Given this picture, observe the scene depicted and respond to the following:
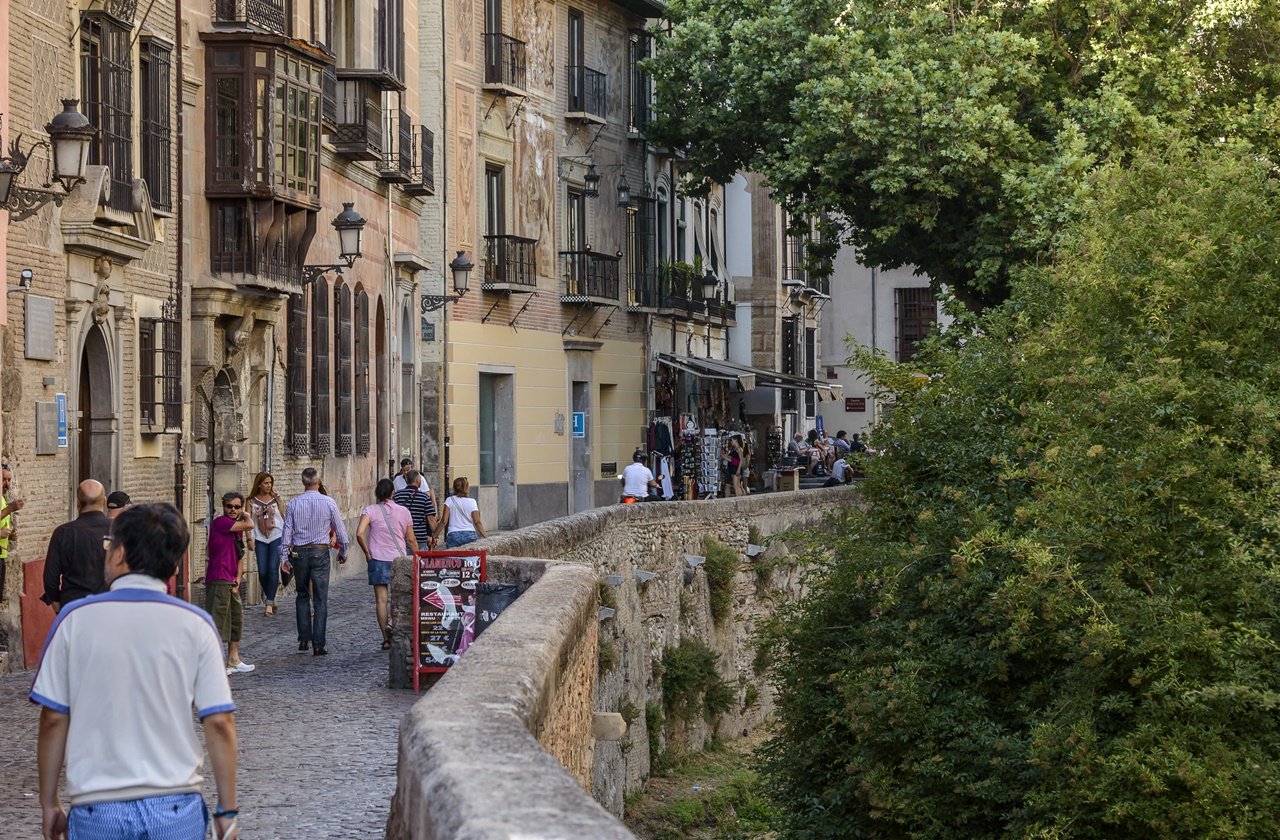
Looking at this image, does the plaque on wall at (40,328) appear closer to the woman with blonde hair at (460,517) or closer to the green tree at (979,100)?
the woman with blonde hair at (460,517)

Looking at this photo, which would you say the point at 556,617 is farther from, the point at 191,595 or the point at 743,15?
the point at 743,15

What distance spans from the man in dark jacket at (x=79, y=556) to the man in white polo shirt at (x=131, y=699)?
7.09m

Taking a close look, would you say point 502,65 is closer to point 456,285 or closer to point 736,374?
point 456,285

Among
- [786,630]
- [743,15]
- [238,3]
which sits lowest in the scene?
[786,630]

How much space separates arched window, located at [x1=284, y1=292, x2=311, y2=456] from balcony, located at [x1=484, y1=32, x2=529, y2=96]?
10.8 m

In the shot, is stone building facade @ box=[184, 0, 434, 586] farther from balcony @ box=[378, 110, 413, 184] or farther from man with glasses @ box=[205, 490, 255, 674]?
man with glasses @ box=[205, 490, 255, 674]

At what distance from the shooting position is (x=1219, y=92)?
105 feet

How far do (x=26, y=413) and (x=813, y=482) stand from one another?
30.6m

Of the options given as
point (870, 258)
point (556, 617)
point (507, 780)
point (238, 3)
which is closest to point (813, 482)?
point (870, 258)

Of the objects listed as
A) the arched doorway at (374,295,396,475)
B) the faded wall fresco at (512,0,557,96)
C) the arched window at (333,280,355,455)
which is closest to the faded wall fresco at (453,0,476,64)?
the faded wall fresco at (512,0,557,96)

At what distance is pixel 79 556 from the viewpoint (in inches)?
492

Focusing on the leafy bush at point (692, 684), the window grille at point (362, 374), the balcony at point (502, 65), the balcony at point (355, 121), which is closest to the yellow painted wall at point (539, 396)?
the balcony at point (502, 65)

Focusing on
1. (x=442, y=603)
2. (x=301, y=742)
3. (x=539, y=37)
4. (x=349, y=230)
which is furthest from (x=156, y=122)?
(x=539, y=37)

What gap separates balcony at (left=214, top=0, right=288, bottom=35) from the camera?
22578mm
